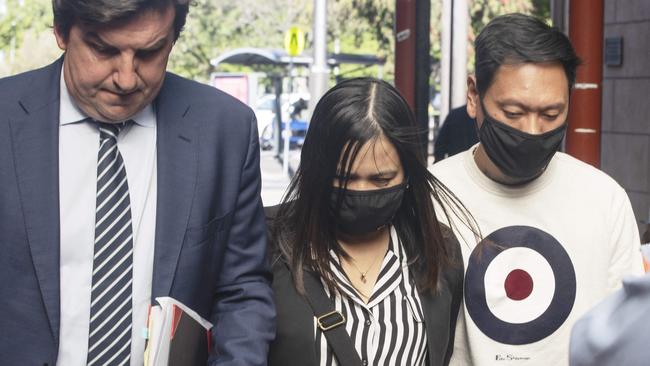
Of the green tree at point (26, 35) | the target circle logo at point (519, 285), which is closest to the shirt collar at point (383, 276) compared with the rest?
the target circle logo at point (519, 285)

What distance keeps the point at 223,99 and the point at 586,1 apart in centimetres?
400

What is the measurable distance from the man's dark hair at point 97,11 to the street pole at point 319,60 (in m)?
13.6

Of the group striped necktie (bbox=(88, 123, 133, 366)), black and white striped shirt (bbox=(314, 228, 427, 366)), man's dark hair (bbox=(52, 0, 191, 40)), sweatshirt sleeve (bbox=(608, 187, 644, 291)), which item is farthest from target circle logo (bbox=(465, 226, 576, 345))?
man's dark hair (bbox=(52, 0, 191, 40))

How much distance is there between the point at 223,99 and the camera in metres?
2.99

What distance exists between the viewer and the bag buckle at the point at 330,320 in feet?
9.17

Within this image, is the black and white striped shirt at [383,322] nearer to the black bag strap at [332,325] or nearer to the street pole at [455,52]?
the black bag strap at [332,325]

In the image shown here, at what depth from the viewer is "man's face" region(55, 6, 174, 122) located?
2.66m

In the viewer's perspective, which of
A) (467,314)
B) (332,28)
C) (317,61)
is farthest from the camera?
(332,28)

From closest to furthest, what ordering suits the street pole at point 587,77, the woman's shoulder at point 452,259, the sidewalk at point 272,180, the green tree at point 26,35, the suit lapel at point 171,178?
the suit lapel at point 171,178 → the woman's shoulder at point 452,259 → the street pole at point 587,77 → the sidewalk at point 272,180 → the green tree at point 26,35

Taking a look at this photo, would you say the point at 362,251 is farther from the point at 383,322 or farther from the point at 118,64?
the point at 118,64

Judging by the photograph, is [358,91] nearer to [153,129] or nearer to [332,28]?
[153,129]

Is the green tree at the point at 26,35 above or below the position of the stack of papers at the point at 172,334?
above

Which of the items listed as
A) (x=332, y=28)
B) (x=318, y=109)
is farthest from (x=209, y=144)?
(x=332, y=28)

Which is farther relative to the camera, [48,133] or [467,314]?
[467,314]
